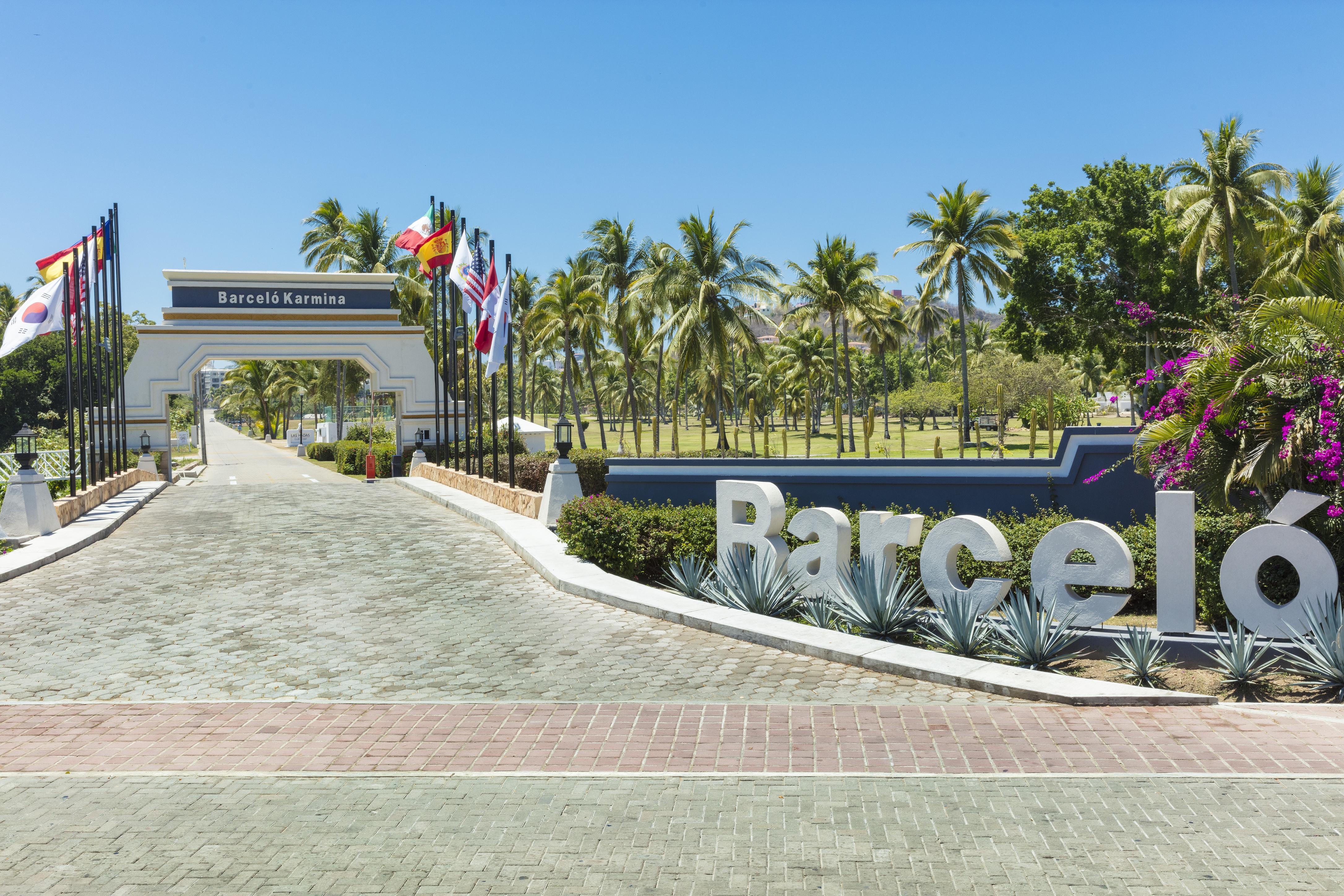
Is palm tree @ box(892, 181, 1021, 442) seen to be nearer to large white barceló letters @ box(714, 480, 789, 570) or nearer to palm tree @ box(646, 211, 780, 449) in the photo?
palm tree @ box(646, 211, 780, 449)

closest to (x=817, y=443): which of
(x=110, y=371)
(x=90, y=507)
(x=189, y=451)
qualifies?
(x=189, y=451)

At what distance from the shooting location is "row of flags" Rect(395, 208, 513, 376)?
21078 millimetres

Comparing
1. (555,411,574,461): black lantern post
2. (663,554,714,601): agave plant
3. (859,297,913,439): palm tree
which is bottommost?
(663,554,714,601): agave plant

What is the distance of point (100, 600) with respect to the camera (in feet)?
37.2

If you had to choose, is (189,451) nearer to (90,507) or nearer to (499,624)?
(90,507)

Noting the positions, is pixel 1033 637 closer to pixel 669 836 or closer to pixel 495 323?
pixel 669 836

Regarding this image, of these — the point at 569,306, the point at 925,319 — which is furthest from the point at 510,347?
the point at 925,319

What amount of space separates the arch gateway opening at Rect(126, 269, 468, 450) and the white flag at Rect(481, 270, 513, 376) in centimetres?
1374

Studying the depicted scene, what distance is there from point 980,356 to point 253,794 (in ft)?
312

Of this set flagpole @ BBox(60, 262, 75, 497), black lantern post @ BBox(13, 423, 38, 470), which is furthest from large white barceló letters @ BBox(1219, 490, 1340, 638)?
flagpole @ BBox(60, 262, 75, 497)

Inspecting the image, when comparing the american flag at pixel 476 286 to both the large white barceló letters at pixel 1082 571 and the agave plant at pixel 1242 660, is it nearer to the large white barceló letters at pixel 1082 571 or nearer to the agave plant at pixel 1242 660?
the large white barceló letters at pixel 1082 571

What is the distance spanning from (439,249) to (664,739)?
71.0 feet

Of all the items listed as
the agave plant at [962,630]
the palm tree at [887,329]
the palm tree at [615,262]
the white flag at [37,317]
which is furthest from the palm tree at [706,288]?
the agave plant at [962,630]

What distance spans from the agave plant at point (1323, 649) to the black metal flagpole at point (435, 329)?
2180 centimetres
